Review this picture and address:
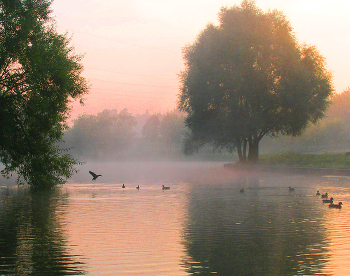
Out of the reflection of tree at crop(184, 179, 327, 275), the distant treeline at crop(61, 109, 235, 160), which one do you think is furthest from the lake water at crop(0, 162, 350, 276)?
the distant treeline at crop(61, 109, 235, 160)

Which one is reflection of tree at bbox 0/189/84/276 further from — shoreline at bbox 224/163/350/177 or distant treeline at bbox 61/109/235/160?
distant treeline at bbox 61/109/235/160

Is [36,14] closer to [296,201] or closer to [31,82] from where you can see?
[31,82]

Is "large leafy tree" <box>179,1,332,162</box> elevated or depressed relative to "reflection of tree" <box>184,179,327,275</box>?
elevated

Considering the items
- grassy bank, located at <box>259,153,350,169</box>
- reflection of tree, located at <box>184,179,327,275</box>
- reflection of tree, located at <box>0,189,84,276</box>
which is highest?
grassy bank, located at <box>259,153,350,169</box>

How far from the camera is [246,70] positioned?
50906mm

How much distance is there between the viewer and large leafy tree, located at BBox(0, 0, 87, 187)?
22.8m

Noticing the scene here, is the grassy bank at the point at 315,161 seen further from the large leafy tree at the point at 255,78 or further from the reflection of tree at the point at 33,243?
the reflection of tree at the point at 33,243

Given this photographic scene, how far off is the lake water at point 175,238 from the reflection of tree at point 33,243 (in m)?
0.02

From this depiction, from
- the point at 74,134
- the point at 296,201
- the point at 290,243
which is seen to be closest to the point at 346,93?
the point at 74,134

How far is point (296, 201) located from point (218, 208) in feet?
15.7

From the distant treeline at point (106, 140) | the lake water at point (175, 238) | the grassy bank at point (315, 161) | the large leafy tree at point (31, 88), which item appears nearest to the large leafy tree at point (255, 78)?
the grassy bank at point (315, 161)

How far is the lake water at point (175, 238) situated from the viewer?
8984 mm

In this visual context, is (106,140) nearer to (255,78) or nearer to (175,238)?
(255,78)

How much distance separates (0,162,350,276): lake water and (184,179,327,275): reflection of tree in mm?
22
